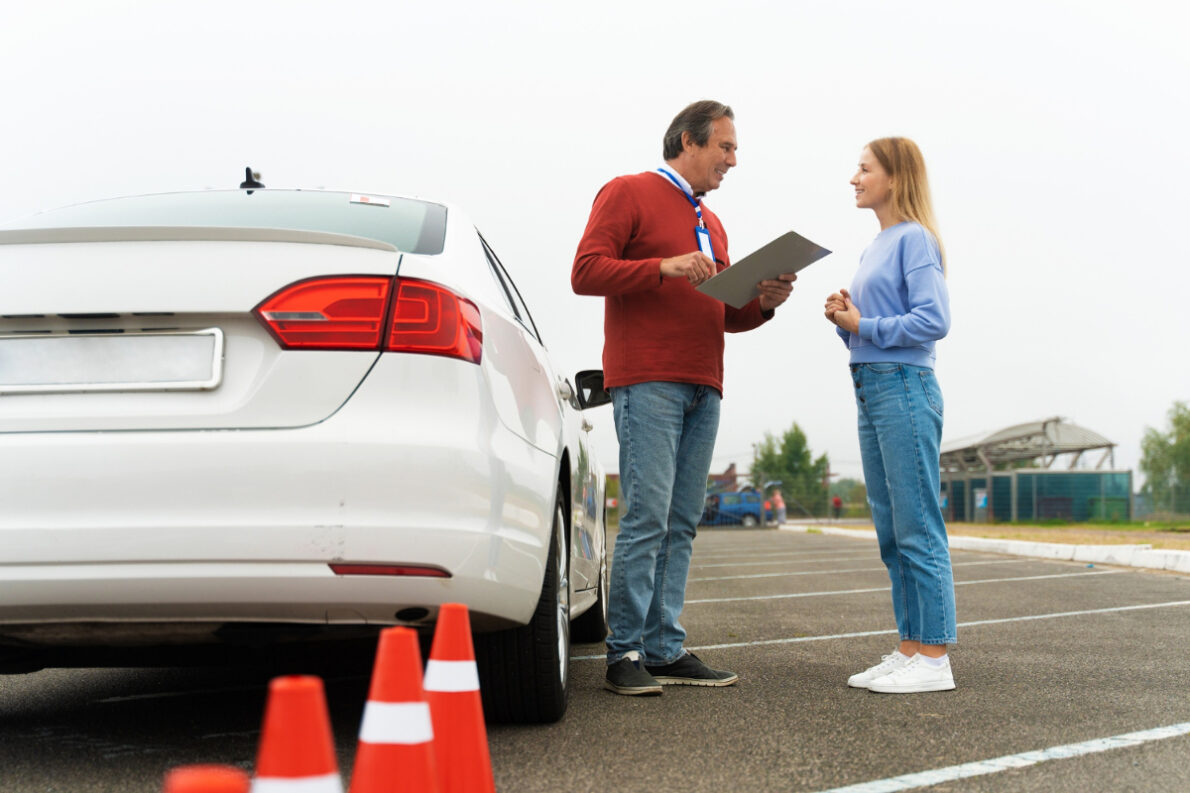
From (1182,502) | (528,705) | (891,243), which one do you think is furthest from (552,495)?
(1182,502)

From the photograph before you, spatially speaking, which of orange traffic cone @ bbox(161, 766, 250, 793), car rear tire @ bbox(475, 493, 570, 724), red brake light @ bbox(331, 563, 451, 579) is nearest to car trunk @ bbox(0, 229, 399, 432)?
red brake light @ bbox(331, 563, 451, 579)

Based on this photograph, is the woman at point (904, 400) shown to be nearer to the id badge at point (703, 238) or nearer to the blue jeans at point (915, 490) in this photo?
the blue jeans at point (915, 490)

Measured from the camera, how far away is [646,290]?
4.07 m

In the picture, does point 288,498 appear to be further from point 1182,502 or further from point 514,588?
point 1182,502

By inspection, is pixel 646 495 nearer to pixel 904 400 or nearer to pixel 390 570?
pixel 904 400

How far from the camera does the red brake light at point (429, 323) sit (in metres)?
2.63

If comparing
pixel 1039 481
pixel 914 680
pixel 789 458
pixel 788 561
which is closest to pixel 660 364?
pixel 914 680

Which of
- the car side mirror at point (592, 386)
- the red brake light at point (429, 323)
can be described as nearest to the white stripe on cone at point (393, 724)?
the red brake light at point (429, 323)

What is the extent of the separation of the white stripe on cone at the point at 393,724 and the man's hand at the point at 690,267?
2.27 m

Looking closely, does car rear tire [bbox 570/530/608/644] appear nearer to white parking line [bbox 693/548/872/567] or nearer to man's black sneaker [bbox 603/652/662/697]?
man's black sneaker [bbox 603/652/662/697]

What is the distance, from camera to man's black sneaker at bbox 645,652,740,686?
13.4 ft

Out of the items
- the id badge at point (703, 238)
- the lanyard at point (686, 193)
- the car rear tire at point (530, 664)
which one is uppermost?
the lanyard at point (686, 193)

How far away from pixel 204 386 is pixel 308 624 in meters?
0.61

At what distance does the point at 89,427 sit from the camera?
2.48 metres
